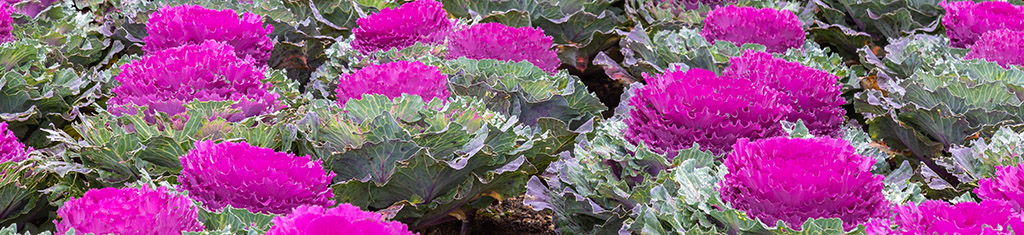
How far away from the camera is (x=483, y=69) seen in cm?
358

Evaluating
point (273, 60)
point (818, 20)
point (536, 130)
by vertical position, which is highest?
point (536, 130)

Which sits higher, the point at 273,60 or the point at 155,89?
the point at 155,89

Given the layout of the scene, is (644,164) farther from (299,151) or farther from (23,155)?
(23,155)

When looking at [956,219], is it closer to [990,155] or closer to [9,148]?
[990,155]

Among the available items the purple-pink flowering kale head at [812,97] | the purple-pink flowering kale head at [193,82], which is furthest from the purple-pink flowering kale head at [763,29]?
the purple-pink flowering kale head at [193,82]

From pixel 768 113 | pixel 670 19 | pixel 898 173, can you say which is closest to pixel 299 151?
pixel 768 113

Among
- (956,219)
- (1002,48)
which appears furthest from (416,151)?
(1002,48)

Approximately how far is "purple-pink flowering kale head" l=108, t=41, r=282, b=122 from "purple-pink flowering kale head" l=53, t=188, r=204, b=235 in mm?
1016

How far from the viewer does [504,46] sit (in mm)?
3846

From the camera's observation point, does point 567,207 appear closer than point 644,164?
No

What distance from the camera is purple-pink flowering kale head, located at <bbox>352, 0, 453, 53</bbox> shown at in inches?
164

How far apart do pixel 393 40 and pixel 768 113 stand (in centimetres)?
193

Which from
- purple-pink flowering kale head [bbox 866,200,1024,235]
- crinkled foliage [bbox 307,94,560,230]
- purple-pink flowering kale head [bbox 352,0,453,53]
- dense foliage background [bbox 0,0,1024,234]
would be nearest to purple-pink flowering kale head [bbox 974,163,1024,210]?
dense foliage background [bbox 0,0,1024,234]

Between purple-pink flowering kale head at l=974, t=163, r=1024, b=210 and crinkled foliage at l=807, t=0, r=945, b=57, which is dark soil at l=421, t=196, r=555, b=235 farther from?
crinkled foliage at l=807, t=0, r=945, b=57
